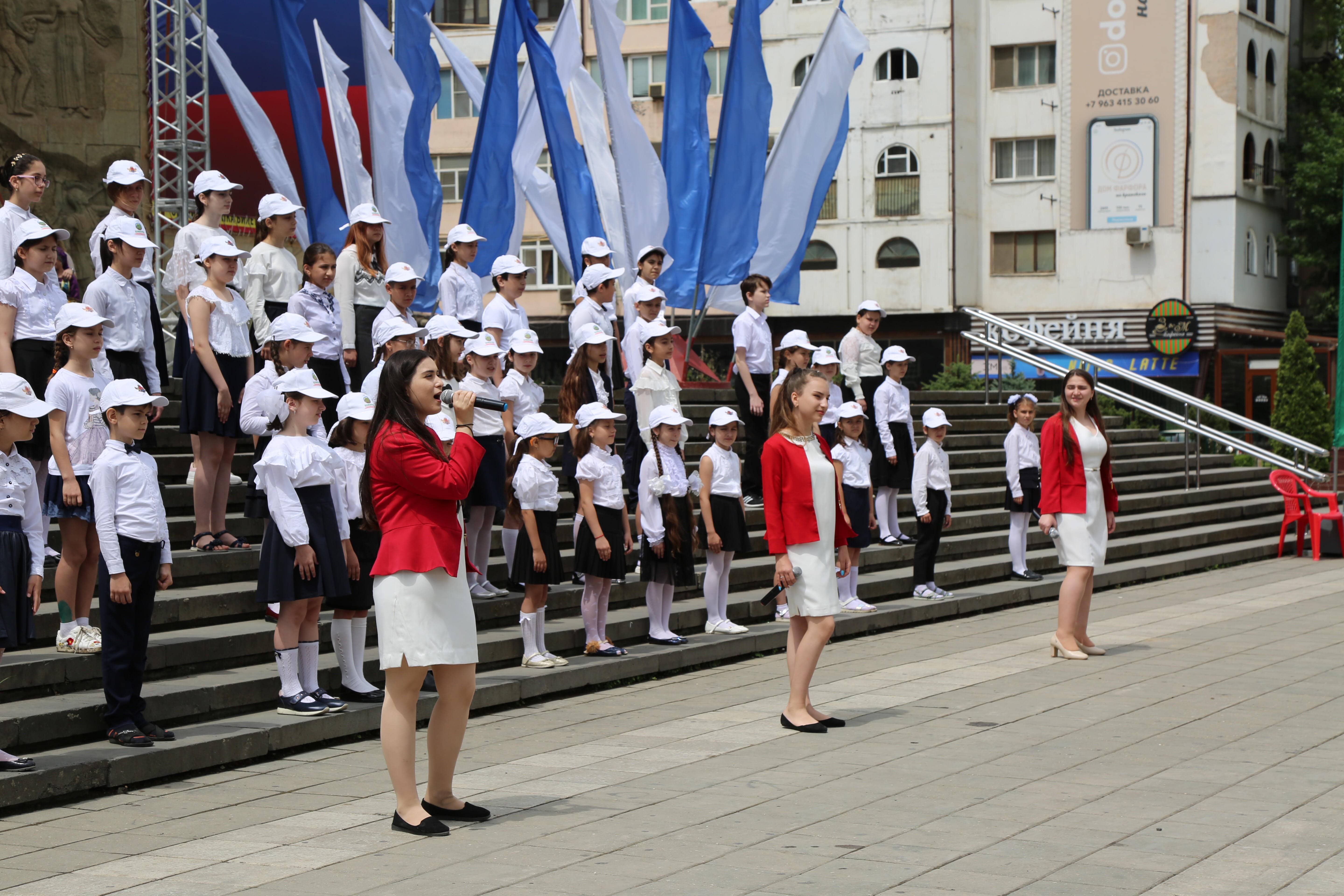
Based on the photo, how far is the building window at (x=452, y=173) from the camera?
48125 millimetres

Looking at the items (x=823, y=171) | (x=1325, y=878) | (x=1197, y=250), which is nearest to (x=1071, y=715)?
(x=1325, y=878)

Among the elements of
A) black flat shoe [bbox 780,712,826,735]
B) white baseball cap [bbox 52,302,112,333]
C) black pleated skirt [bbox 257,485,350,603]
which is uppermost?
white baseball cap [bbox 52,302,112,333]

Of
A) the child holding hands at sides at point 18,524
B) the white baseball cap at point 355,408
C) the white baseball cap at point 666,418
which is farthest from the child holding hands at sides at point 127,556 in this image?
the white baseball cap at point 666,418

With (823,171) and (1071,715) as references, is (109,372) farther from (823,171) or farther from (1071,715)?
(823,171)

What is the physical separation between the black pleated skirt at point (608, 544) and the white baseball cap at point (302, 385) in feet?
7.64

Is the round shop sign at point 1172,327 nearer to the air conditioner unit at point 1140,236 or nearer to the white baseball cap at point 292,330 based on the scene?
the air conditioner unit at point 1140,236

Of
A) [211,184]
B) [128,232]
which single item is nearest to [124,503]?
[128,232]

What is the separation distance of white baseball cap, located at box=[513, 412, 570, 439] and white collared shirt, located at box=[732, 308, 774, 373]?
4605 millimetres

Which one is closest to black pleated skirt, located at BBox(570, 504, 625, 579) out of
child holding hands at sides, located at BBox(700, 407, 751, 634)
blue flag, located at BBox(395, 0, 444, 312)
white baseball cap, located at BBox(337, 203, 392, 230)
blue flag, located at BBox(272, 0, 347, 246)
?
child holding hands at sides, located at BBox(700, 407, 751, 634)

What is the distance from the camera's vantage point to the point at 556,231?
69.1ft

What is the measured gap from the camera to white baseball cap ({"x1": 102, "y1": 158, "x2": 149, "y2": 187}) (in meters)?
9.42

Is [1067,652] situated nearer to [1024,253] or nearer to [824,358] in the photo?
[824,358]

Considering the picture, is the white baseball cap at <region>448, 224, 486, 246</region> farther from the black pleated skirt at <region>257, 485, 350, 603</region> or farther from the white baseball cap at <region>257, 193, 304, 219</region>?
the black pleated skirt at <region>257, 485, 350, 603</region>

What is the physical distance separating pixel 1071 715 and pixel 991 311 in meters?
37.0
